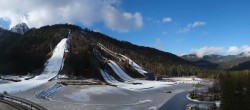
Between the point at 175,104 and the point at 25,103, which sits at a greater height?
the point at 25,103

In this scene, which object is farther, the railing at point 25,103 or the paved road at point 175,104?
the paved road at point 175,104

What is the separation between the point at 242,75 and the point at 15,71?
484 feet

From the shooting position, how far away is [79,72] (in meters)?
196

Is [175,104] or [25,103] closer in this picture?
[25,103]

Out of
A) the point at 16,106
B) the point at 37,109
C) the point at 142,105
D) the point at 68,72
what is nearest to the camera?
the point at 37,109

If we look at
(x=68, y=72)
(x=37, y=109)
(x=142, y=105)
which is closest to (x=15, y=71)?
(x=68, y=72)

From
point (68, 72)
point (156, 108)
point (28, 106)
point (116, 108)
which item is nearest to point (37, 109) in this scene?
point (28, 106)

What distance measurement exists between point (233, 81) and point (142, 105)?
906 inches

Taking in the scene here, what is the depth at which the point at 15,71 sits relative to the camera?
194875 mm

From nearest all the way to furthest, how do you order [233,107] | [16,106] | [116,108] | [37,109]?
[37,109]
[16,106]
[233,107]
[116,108]

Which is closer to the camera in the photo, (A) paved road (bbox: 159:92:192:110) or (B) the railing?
(B) the railing

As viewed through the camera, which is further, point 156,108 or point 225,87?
point 156,108

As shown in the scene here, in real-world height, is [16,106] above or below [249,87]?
below

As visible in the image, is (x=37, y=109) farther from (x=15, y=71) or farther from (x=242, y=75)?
(x=15, y=71)
